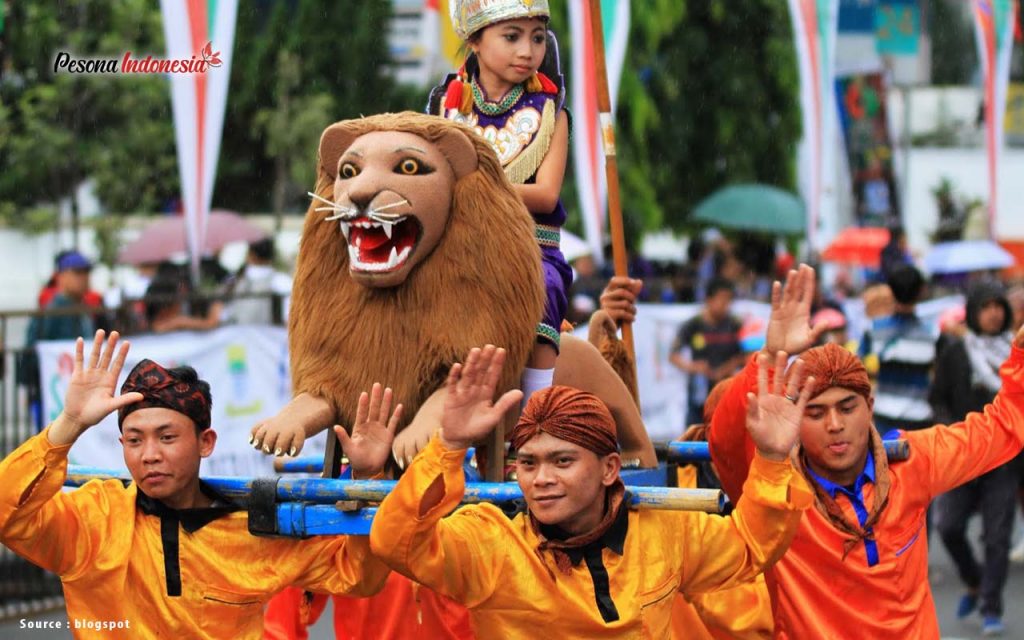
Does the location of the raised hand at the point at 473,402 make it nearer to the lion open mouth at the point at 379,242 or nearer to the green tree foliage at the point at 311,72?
the lion open mouth at the point at 379,242

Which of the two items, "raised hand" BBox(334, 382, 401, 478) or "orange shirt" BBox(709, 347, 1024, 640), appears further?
"orange shirt" BBox(709, 347, 1024, 640)

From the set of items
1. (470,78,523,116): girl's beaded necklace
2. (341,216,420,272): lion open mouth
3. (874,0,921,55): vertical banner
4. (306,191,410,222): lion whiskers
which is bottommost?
(341,216,420,272): lion open mouth

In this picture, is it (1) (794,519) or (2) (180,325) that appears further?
(2) (180,325)

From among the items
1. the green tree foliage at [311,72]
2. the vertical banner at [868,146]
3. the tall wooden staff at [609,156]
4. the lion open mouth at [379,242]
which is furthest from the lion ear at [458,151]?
the vertical banner at [868,146]

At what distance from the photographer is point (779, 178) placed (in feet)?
70.7

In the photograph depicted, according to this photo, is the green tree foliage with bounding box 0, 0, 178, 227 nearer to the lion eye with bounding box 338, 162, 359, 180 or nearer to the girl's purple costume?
→ the girl's purple costume

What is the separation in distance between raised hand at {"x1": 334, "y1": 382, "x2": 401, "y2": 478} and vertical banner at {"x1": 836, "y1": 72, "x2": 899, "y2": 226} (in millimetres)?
18040

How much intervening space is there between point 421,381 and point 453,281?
0.32 metres

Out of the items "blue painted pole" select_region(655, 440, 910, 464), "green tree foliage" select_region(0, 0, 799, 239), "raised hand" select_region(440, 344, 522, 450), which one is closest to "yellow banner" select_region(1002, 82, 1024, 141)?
"green tree foliage" select_region(0, 0, 799, 239)

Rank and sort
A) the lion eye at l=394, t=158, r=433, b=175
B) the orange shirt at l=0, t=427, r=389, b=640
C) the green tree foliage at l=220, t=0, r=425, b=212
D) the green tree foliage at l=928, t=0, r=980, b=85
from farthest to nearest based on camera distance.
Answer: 1. the green tree foliage at l=928, t=0, r=980, b=85
2. the green tree foliage at l=220, t=0, r=425, b=212
3. the lion eye at l=394, t=158, r=433, b=175
4. the orange shirt at l=0, t=427, r=389, b=640

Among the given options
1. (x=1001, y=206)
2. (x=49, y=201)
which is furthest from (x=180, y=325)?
(x=1001, y=206)

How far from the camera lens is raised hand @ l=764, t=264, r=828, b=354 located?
14.3 feet

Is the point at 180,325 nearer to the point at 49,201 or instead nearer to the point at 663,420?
the point at 663,420

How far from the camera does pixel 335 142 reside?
4.82m
